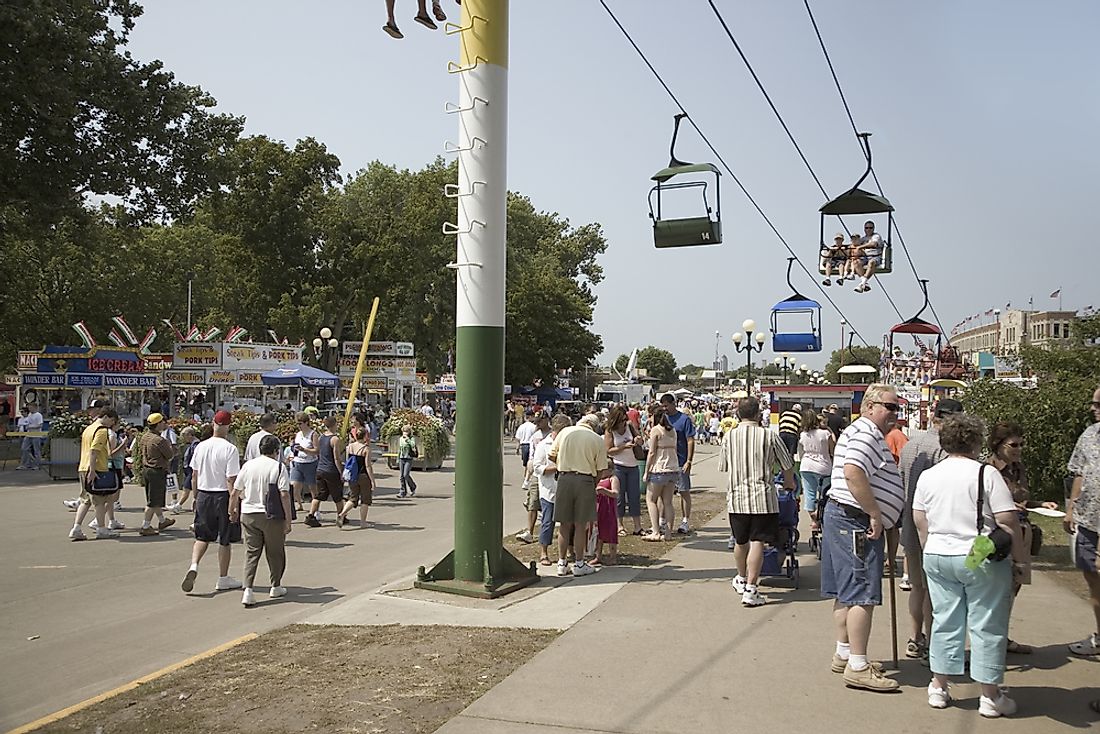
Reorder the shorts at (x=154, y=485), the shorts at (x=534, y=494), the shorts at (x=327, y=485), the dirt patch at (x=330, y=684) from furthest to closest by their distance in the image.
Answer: the shorts at (x=327, y=485) → the shorts at (x=154, y=485) → the shorts at (x=534, y=494) → the dirt patch at (x=330, y=684)

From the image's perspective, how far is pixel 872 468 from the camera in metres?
5.71

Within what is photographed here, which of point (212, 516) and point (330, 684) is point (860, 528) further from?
point (212, 516)

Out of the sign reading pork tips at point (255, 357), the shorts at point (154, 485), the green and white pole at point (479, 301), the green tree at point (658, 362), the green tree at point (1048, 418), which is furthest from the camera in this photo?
the green tree at point (658, 362)

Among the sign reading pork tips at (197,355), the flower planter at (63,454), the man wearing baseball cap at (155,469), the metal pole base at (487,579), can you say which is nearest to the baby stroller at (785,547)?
the metal pole base at (487,579)

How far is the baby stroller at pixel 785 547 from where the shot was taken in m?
8.53

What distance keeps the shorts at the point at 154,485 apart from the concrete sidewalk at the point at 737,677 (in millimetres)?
7135

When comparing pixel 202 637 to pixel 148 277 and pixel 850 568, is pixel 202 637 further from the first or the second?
pixel 148 277

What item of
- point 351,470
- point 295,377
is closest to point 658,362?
point 295,377

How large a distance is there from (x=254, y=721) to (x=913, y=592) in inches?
179

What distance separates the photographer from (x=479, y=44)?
8.52 meters

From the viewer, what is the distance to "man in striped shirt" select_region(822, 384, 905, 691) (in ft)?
18.1

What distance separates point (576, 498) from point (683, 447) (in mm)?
4372

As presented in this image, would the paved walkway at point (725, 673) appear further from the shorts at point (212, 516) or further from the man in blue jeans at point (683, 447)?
the man in blue jeans at point (683, 447)

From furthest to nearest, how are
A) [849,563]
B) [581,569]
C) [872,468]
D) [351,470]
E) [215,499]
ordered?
[351,470] < [581,569] < [215,499] < [872,468] < [849,563]
